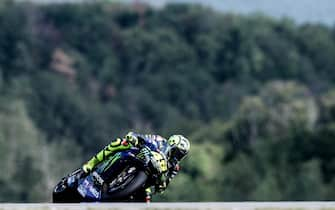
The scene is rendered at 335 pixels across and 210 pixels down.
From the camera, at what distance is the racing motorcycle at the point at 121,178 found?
19438 millimetres

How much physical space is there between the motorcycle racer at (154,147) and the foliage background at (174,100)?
4932 cm

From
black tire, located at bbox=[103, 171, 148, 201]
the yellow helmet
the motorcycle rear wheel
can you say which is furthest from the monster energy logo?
the yellow helmet

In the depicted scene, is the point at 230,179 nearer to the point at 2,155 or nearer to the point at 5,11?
the point at 2,155

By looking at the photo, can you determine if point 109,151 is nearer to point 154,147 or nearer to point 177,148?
point 154,147

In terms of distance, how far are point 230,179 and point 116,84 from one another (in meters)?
78.3

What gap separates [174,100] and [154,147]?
145 m

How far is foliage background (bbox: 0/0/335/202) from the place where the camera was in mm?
96562

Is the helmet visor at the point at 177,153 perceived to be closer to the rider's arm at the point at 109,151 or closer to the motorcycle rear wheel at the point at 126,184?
the motorcycle rear wheel at the point at 126,184

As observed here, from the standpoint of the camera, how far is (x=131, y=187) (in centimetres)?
1948

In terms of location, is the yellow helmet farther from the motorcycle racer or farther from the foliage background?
the foliage background

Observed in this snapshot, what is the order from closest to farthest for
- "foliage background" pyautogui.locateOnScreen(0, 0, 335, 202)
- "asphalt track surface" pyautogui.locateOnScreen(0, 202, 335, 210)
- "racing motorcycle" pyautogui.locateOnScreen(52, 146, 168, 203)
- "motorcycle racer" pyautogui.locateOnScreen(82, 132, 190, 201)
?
"asphalt track surface" pyautogui.locateOnScreen(0, 202, 335, 210), "racing motorcycle" pyautogui.locateOnScreen(52, 146, 168, 203), "motorcycle racer" pyautogui.locateOnScreen(82, 132, 190, 201), "foliage background" pyautogui.locateOnScreen(0, 0, 335, 202)

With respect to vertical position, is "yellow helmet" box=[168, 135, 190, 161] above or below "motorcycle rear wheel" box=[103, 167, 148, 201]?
above

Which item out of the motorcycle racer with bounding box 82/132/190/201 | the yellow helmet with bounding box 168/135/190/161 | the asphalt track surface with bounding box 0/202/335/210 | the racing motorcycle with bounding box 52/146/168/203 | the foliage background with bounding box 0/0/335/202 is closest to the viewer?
the asphalt track surface with bounding box 0/202/335/210

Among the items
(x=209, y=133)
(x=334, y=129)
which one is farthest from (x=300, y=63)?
(x=334, y=129)
